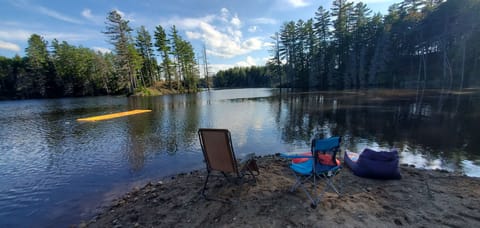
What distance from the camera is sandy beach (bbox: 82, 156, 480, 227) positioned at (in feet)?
8.87

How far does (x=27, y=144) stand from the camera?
30.3 ft

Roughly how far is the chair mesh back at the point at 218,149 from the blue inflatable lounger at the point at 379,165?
105 inches

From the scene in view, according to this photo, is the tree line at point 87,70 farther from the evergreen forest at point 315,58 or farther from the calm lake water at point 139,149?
the calm lake water at point 139,149

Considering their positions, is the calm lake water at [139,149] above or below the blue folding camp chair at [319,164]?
below

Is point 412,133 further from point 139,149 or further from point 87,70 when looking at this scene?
point 87,70

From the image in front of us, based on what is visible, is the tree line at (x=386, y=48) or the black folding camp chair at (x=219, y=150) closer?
the black folding camp chair at (x=219, y=150)

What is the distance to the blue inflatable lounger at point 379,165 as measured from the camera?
13.1ft

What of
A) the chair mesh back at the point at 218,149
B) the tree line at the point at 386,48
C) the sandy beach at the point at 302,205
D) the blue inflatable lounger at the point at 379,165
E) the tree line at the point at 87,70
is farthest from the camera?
the tree line at the point at 87,70

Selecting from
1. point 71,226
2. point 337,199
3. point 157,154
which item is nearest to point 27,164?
point 157,154

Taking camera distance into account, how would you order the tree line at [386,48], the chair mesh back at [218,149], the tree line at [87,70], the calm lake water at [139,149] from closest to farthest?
the chair mesh back at [218,149] → the calm lake water at [139,149] → the tree line at [386,48] → the tree line at [87,70]

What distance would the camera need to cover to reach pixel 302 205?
310cm

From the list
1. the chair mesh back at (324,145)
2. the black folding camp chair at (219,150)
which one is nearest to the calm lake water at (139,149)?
the black folding camp chair at (219,150)

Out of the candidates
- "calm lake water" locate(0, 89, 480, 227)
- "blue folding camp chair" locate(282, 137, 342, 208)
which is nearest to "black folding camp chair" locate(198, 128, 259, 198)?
"blue folding camp chair" locate(282, 137, 342, 208)

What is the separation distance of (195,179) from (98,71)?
54.5 meters
